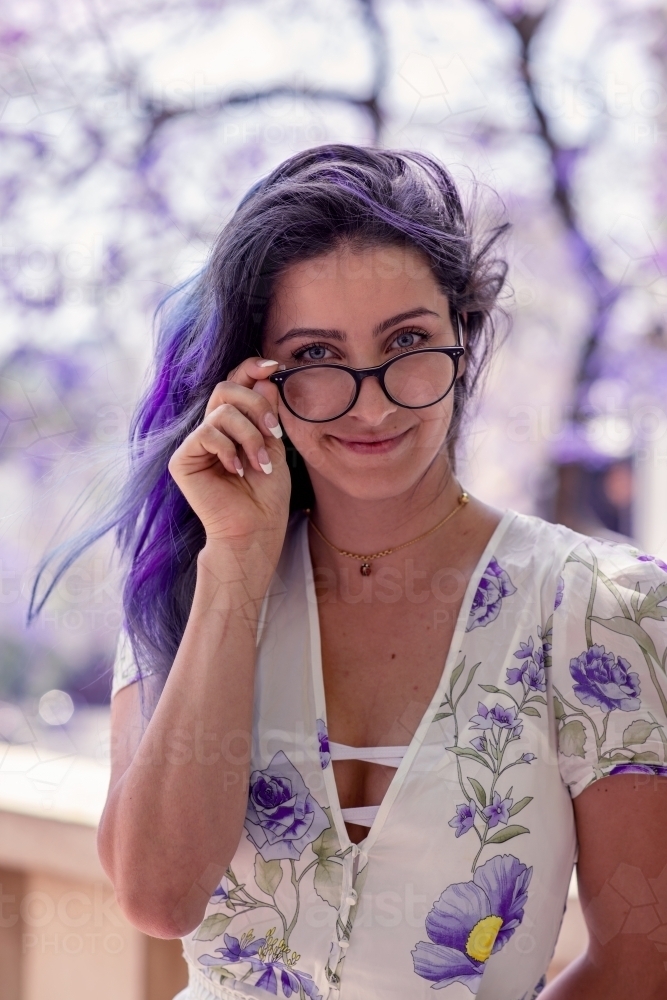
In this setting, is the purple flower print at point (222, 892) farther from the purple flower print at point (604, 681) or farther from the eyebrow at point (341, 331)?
the eyebrow at point (341, 331)

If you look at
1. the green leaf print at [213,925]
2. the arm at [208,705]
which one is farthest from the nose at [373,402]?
the green leaf print at [213,925]

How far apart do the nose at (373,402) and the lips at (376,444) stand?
1.4 inches

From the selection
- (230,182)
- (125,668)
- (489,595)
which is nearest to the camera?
(489,595)

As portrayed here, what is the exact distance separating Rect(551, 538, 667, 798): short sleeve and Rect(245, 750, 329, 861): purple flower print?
265 millimetres

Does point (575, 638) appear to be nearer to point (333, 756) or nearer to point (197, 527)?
point (333, 756)

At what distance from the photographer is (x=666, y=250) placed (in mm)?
1705

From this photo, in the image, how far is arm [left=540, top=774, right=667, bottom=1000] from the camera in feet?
2.83

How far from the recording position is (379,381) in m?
0.88

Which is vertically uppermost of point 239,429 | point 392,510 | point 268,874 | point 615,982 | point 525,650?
point 239,429

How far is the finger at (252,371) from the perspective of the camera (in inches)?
36.1

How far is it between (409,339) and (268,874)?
0.58 m

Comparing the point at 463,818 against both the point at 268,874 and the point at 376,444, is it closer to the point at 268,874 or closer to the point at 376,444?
the point at 268,874

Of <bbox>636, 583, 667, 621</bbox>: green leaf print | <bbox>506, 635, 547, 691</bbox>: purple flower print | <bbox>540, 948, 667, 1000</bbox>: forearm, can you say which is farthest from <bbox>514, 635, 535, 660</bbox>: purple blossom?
<bbox>540, 948, 667, 1000</bbox>: forearm

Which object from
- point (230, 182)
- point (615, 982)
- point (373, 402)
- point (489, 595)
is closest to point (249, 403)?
point (373, 402)
